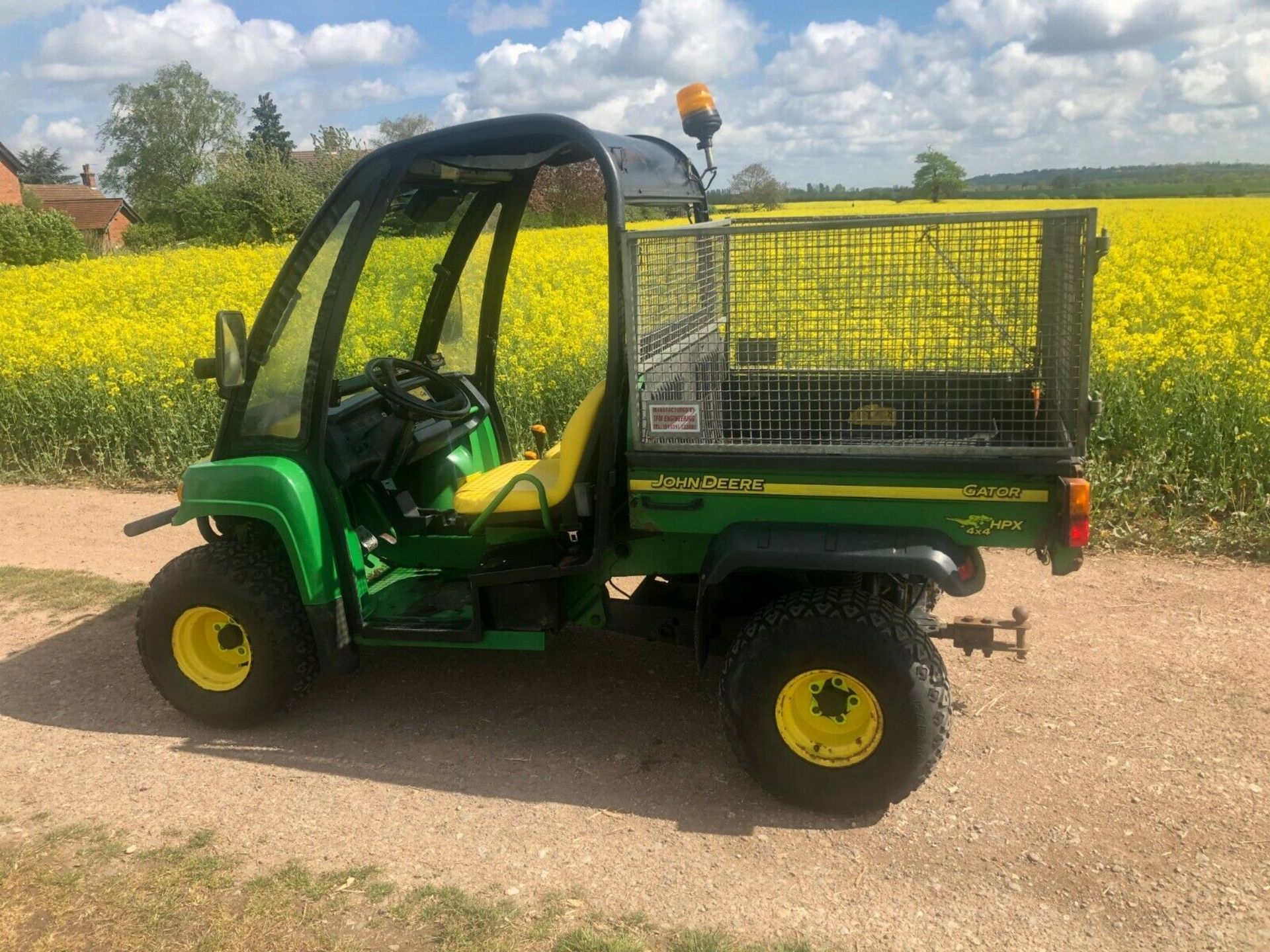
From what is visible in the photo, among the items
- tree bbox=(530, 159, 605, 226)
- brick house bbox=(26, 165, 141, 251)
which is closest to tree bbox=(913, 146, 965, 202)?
tree bbox=(530, 159, 605, 226)

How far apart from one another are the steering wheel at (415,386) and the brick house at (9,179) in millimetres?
60738

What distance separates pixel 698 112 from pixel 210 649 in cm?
283

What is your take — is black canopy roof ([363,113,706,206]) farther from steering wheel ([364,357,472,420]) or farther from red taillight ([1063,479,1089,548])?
red taillight ([1063,479,1089,548])

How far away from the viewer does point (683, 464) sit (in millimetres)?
3428

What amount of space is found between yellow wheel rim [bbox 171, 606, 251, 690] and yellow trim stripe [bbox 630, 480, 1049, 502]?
6.14 ft

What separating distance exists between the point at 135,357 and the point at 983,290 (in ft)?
25.6

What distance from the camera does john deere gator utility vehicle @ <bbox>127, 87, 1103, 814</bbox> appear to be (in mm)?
3258

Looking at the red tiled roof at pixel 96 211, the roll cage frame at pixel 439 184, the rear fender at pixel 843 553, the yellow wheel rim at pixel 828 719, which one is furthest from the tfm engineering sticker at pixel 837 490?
the red tiled roof at pixel 96 211

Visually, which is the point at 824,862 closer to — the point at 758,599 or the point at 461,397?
the point at 758,599

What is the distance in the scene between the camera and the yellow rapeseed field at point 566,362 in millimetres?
5875

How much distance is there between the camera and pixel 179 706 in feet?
13.6

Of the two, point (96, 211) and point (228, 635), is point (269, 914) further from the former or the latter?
point (96, 211)

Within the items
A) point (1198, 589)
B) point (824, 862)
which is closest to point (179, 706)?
point (824, 862)

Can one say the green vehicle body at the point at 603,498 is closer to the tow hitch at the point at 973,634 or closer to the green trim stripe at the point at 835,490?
the green trim stripe at the point at 835,490
